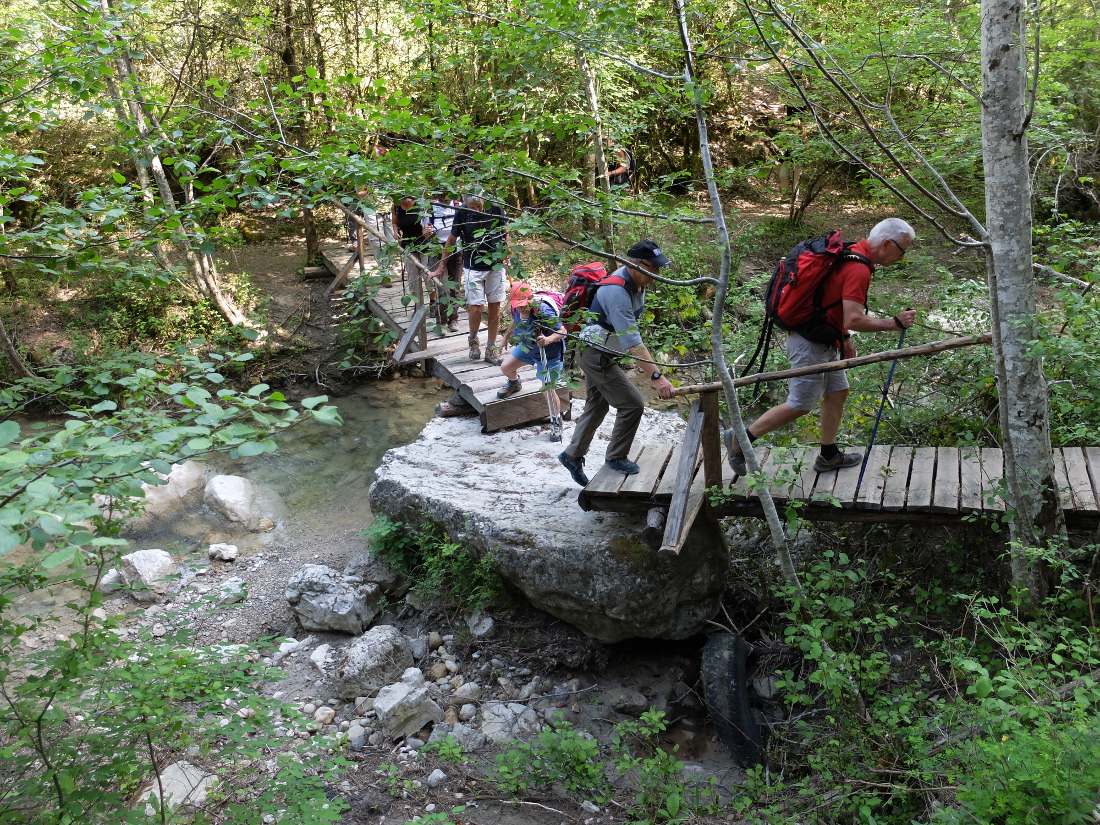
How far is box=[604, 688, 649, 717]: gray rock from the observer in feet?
16.8

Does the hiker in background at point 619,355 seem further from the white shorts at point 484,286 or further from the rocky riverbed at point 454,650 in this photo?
the white shorts at point 484,286

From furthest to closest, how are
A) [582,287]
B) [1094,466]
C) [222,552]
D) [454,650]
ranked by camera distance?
[222,552] < [454,650] < [582,287] < [1094,466]

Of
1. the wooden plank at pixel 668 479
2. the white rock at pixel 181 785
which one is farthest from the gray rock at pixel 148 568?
the wooden plank at pixel 668 479

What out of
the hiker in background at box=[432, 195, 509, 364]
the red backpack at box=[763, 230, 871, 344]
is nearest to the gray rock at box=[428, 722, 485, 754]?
the red backpack at box=[763, 230, 871, 344]

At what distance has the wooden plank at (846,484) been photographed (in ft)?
14.3

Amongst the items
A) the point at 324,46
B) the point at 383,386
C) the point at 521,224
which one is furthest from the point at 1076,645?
the point at 324,46

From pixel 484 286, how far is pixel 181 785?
5162 millimetres

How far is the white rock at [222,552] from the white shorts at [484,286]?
139 inches

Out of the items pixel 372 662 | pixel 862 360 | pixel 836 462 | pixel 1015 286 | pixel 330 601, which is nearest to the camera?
pixel 1015 286

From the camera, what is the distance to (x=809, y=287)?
420 cm

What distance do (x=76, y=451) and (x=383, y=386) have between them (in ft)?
30.2

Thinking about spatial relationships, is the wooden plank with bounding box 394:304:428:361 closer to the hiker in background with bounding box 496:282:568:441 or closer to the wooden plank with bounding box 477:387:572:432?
the hiker in background with bounding box 496:282:568:441

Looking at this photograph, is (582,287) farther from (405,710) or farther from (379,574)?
(379,574)

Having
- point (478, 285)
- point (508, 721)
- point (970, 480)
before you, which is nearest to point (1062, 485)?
point (970, 480)
